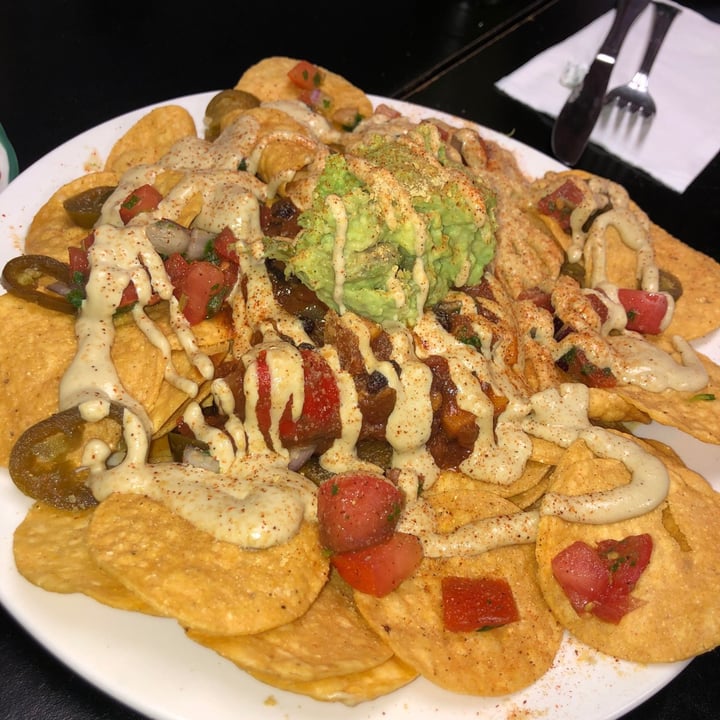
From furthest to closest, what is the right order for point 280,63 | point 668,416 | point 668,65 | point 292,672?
point 668,65 → point 280,63 → point 668,416 → point 292,672

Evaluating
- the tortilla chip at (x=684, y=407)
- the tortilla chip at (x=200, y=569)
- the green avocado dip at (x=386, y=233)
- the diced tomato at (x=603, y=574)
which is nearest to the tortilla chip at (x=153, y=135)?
the green avocado dip at (x=386, y=233)

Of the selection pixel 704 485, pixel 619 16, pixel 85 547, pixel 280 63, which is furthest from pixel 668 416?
pixel 619 16

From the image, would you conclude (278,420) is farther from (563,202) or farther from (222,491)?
(563,202)

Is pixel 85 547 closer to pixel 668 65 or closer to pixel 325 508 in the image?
pixel 325 508

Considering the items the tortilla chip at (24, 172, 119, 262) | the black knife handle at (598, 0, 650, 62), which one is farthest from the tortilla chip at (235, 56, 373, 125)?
the black knife handle at (598, 0, 650, 62)

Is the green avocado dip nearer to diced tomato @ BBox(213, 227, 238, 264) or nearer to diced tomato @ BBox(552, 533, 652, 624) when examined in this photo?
diced tomato @ BBox(213, 227, 238, 264)

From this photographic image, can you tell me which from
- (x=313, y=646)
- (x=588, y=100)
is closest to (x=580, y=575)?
(x=313, y=646)
